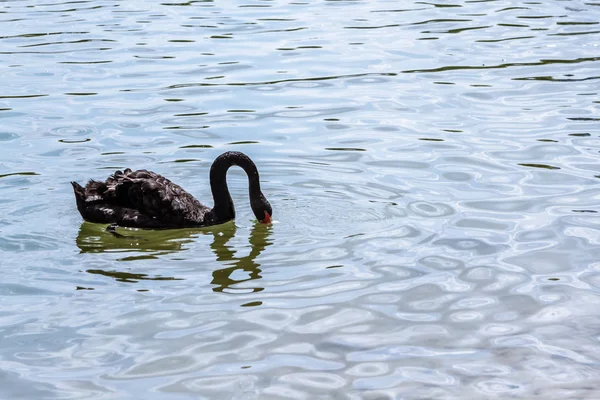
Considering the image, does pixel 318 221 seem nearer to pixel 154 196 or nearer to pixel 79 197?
pixel 154 196

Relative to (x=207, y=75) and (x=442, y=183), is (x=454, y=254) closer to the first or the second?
(x=442, y=183)

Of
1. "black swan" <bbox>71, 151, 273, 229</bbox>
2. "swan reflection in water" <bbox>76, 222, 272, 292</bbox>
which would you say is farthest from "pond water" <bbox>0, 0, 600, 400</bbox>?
"black swan" <bbox>71, 151, 273, 229</bbox>

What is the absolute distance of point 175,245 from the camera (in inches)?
366

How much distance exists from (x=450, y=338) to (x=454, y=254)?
1735mm

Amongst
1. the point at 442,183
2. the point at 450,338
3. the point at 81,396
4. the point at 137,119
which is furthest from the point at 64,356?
the point at 137,119

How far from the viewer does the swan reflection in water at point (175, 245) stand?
8.31 meters

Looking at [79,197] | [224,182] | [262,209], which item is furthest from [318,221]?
[79,197]

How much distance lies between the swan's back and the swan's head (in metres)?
0.54

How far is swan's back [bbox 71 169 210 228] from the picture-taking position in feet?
31.9

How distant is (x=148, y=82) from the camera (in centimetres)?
1559

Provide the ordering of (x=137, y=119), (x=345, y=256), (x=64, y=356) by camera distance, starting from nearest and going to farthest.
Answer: (x=64, y=356) < (x=345, y=256) < (x=137, y=119)

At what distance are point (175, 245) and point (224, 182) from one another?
97cm

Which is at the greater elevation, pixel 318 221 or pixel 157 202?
pixel 157 202

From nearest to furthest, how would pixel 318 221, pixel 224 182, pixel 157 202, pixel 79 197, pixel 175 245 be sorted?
pixel 175 245 → pixel 318 221 → pixel 157 202 → pixel 79 197 → pixel 224 182
